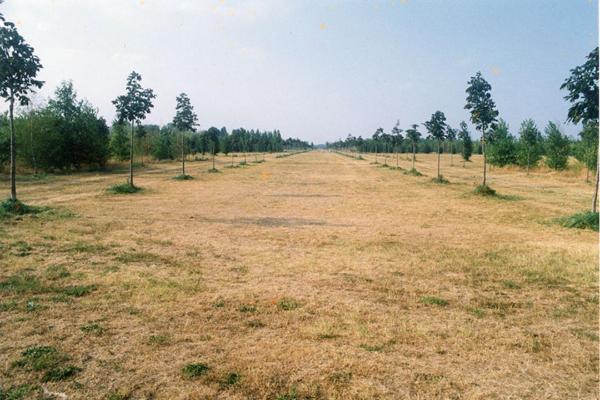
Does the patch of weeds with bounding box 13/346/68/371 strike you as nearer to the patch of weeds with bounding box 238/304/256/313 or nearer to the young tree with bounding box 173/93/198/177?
the patch of weeds with bounding box 238/304/256/313

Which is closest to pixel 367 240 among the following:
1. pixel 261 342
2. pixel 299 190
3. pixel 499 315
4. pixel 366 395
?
pixel 499 315

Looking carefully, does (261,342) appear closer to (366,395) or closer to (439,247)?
(366,395)

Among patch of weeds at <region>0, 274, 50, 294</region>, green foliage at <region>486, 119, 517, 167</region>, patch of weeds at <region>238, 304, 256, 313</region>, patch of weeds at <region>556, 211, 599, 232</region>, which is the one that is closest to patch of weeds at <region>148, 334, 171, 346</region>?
patch of weeds at <region>238, 304, 256, 313</region>

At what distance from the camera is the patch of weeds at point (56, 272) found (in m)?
8.16

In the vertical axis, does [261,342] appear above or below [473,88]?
below

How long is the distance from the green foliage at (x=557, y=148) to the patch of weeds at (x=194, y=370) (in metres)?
52.6

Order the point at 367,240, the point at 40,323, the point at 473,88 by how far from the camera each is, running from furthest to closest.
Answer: the point at 473,88 < the point at 367,240 < the point at 40,323

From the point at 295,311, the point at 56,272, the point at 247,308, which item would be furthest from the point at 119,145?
the point at 295,311

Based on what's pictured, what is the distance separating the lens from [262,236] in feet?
41.6

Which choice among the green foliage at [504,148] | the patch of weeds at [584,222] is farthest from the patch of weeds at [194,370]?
the green foliage at [504,148]

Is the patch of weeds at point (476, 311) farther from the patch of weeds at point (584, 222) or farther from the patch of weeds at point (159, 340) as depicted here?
the patch of weeds at point (584, 222)

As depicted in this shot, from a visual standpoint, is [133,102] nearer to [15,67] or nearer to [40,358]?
[15,67]

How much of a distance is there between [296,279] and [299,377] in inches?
147

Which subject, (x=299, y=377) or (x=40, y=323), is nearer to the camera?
(x=299, y=377)
